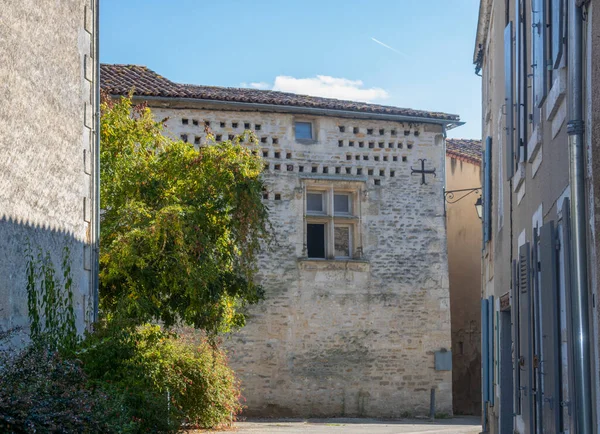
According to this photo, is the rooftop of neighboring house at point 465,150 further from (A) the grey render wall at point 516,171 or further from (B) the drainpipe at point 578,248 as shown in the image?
(B) the drainpipe at point 578,248

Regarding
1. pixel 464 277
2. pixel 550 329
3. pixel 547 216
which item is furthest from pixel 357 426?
pixel 550 329

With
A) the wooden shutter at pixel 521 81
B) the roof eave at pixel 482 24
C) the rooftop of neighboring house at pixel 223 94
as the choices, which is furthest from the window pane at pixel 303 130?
the wooden shutter at pixel 521 81

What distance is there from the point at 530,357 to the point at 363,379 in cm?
1174

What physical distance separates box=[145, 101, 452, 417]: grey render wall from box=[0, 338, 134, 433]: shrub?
35.7ft

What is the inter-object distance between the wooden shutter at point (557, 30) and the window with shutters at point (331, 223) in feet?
43.8

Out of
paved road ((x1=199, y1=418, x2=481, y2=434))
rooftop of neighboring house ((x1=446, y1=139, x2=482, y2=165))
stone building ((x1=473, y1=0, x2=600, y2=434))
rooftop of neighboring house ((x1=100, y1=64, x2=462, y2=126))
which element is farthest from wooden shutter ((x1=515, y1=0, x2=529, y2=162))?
rooftop of neighboring house ((x1=446, y1=139, x2=482, y2=165))

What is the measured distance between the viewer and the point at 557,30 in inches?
269

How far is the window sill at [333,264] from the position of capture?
2003cm

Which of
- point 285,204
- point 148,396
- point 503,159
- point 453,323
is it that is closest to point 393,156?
point 285,204

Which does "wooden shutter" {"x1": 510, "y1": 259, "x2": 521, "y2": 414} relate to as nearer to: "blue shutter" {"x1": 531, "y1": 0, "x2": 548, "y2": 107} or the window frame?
"blue shutter" {"x1": 531, "y1": 0, "x2": 548, "y2": 107}

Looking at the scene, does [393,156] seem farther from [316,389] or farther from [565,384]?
[565,384]

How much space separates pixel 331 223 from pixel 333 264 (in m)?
0.87

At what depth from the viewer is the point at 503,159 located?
1222 centimetres

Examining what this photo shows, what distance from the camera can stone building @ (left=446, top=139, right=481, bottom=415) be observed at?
73.7 feet
